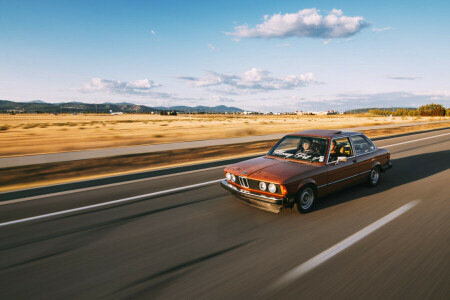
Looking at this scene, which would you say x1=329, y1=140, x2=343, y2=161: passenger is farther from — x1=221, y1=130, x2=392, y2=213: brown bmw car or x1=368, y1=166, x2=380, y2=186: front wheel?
x1=368, y1=166, x2=380, y2=186: front wheel

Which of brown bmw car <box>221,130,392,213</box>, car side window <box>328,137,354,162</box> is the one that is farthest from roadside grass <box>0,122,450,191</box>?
car side window <box>328,137,354,162</box>

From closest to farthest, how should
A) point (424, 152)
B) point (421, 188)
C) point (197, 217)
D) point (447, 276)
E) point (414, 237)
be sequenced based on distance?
point (447, 276)
point (414, 237)
point (197, 217)
point (421, 188)
point (424, 152)

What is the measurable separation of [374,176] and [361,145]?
0.91 meters

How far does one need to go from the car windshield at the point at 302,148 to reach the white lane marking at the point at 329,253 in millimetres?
1468

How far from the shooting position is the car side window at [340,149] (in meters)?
5.43

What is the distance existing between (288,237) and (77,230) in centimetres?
329

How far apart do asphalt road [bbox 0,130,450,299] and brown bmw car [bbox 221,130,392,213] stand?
1.19ft

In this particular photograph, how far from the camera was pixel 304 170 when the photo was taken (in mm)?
4840

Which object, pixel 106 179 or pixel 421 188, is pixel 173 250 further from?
pixel 421 188

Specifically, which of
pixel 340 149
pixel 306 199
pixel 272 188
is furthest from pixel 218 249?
pixel 340 149

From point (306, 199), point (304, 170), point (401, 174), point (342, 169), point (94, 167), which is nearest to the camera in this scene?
point (304, 170)

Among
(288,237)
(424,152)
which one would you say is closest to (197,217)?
(288,237)

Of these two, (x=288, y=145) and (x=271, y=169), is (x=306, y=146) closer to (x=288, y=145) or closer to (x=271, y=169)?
(x=288, y=145)

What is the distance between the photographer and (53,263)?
3381 mm
